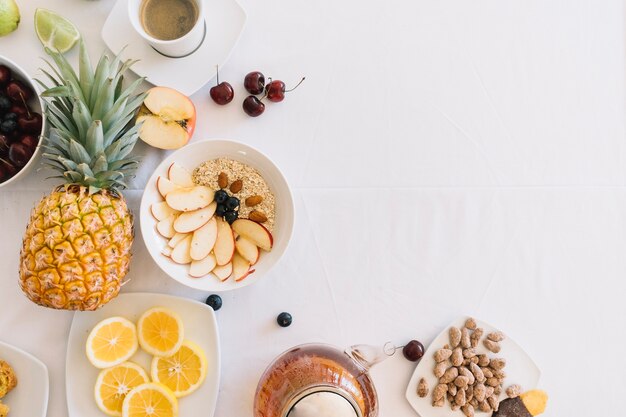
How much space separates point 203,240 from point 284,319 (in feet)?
0.80

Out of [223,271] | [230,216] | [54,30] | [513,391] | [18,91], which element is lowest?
[513,391]

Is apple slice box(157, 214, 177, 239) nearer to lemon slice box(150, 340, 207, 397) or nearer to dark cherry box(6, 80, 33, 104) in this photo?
lemon slice box(150, 340, 207, 397)

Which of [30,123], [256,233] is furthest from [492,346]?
[30,123]

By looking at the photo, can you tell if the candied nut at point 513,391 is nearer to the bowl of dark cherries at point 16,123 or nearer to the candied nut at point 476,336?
the candied nut at point 476,336

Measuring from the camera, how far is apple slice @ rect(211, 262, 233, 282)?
3.39 ft

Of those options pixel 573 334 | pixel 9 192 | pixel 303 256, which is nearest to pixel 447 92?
pixel 303 256

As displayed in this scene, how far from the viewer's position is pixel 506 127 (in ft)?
3.89

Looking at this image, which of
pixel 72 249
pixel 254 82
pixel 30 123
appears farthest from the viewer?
pixel 254 82

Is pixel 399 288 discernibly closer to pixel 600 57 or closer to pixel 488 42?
pixel 488 42

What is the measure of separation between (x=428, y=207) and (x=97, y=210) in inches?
27.5

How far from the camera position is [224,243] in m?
1.04

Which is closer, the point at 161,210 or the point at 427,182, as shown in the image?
the point at 161,210

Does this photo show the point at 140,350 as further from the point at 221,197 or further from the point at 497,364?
the point at 497,364

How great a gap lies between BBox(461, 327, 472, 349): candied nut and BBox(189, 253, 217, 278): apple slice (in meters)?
0.57
